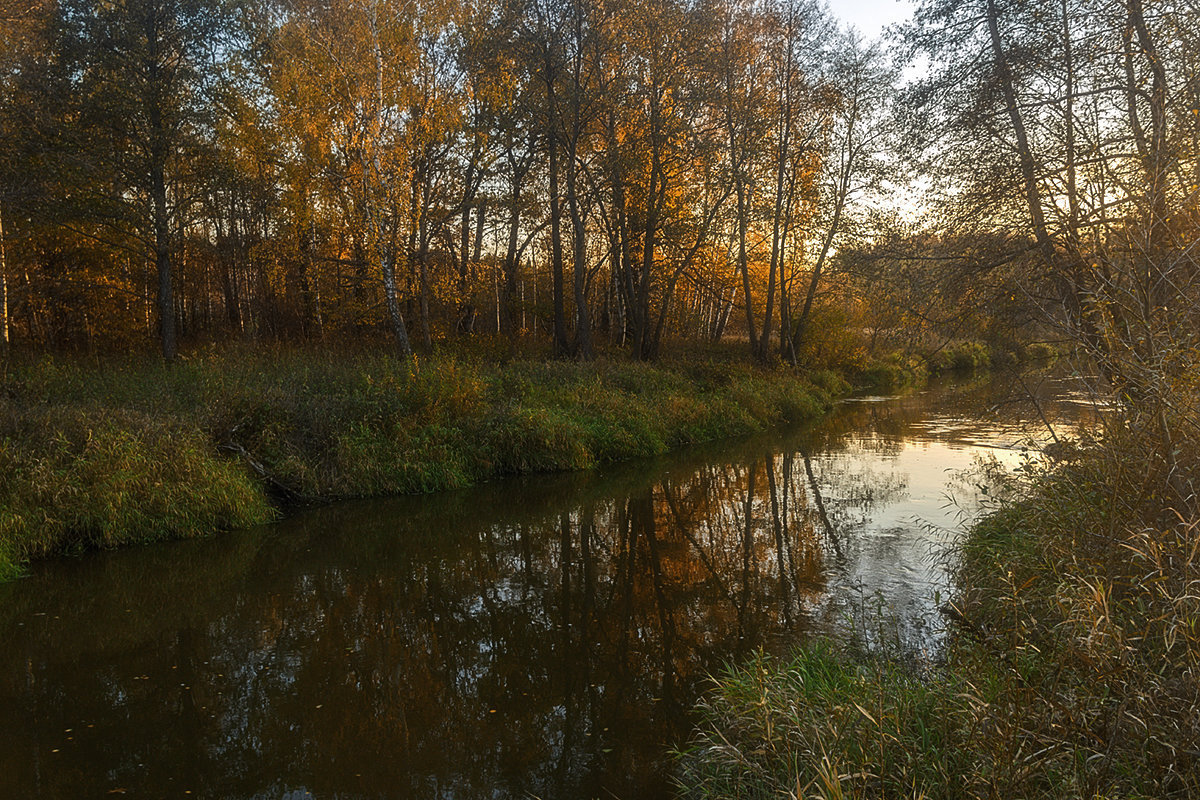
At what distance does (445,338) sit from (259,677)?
60.0 ft

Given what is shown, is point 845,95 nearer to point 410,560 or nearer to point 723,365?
point 723,365

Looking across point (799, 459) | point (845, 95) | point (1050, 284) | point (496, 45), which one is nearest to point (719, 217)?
point (845, 95)

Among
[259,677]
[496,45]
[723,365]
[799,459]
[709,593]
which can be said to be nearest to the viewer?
[259,677]

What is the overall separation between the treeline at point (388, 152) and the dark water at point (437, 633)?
9834mm

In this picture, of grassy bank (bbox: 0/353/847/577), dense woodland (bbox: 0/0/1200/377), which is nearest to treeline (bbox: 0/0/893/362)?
dense woodland (bbox: 0/0/1200/377)

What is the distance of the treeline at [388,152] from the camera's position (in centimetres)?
1689

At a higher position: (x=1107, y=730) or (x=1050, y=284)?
(x=1050, y=284)

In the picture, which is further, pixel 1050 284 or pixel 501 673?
pixel 1050 284

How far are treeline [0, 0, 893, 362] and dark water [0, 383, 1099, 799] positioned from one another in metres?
9.83

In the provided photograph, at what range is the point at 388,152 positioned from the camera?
17938 mm

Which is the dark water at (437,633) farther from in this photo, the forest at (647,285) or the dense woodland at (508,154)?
the dense woodland at (508,154)

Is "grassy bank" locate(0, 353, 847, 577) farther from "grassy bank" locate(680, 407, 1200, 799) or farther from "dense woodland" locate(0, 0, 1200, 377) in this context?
"grassy bank" locate(680, 407, 1200, 799)

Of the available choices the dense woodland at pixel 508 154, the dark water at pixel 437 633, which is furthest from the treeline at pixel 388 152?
the dark water at pixel 437 633

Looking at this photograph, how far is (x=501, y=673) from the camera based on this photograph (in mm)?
5629
